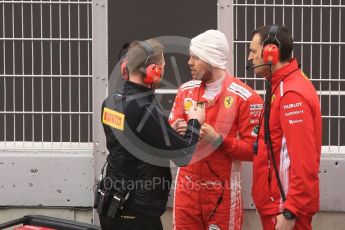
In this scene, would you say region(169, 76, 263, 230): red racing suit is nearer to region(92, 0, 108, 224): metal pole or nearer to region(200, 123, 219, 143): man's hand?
region(200, 123, 219, 143): man's hand

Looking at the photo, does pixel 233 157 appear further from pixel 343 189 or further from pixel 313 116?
pixel 343 189

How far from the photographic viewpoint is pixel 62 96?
5.56 metres

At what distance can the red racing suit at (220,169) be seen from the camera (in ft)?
14.8

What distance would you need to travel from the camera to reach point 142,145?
12.9 ft

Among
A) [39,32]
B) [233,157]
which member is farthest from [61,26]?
[233,157]

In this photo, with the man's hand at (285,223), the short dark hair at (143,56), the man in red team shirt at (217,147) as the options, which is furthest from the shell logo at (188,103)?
the man's hand at (285,223)

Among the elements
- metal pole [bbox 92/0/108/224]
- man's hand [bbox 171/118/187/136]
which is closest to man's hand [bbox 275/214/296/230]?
man's hand [bbox 171/118/187/136]

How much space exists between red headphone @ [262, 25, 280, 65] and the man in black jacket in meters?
0.57

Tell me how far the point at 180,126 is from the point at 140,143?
546 millimetres

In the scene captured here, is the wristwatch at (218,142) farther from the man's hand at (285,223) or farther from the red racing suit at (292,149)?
the man's hand at (285,223)

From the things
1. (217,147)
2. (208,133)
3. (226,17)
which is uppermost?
(226,17)

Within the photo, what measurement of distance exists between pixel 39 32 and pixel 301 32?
6.71 feet

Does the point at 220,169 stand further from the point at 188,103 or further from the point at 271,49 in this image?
the point at 271,49

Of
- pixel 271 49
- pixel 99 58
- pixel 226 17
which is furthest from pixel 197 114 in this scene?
pixel 99 58
